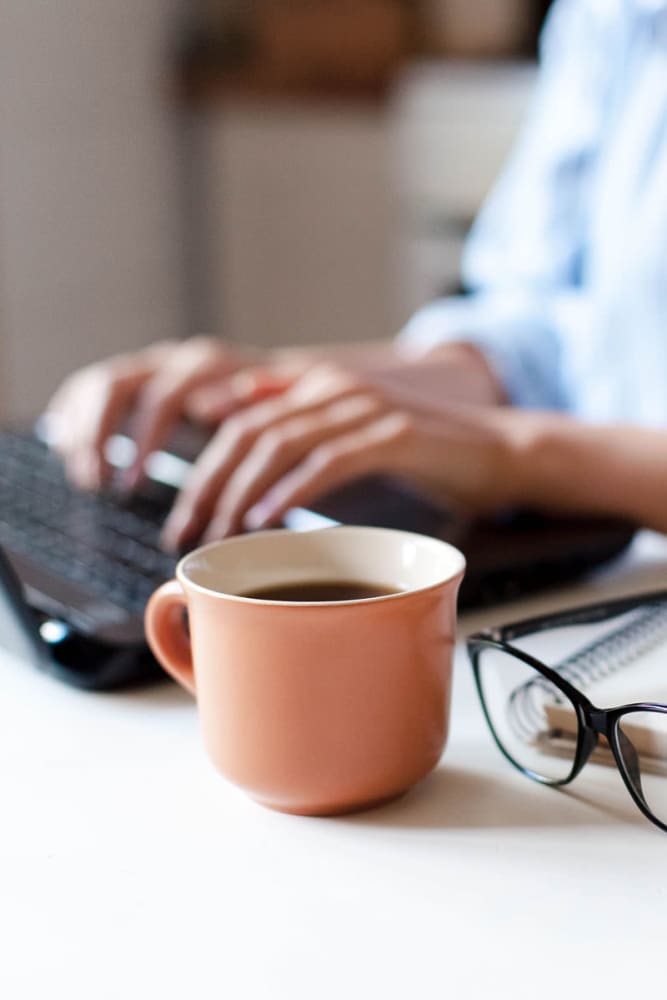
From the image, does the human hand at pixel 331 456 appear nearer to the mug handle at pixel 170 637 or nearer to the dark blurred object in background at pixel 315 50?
the mug handle at pixel 170 637

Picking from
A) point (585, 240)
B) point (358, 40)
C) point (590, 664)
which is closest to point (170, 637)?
point (590, 664)

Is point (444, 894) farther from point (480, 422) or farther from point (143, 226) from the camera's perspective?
point (143, 226)

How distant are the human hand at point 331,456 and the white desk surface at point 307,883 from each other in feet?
0.61

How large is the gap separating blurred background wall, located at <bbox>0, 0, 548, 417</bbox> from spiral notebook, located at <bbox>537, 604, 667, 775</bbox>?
1684mm

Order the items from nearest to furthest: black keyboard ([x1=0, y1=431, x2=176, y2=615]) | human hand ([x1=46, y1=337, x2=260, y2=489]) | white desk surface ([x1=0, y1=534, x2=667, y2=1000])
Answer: white desk surface ([x1=0, y1=534, x2=667, y2=1000]), black keyboard ([x1=0, y1=431, x2=176, y2=615]), human hand ([x1=46, y1=337, x2=260, y2=489])

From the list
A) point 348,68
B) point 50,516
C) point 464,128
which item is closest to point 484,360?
point 50,516

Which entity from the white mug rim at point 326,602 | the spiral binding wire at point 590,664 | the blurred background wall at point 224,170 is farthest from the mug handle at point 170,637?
the blurred background wall at point 224,170

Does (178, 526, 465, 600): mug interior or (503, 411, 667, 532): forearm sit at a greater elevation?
(178, 526, 465, 600): mug interior

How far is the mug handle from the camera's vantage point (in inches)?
18.8

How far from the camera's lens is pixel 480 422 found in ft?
2.45

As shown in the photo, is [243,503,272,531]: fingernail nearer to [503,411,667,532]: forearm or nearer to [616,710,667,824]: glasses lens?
[503,411,667,532]: forearm

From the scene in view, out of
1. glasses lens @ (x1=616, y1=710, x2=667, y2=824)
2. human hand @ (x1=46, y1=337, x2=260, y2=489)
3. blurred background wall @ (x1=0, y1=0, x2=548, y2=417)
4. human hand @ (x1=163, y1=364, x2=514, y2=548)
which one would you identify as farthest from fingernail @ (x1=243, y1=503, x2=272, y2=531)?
blurred background wall @ (x1=0, y1=0, x2=548, y2=417)

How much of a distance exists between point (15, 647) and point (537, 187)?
Answer: 64cm

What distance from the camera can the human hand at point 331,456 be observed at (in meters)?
0.67
